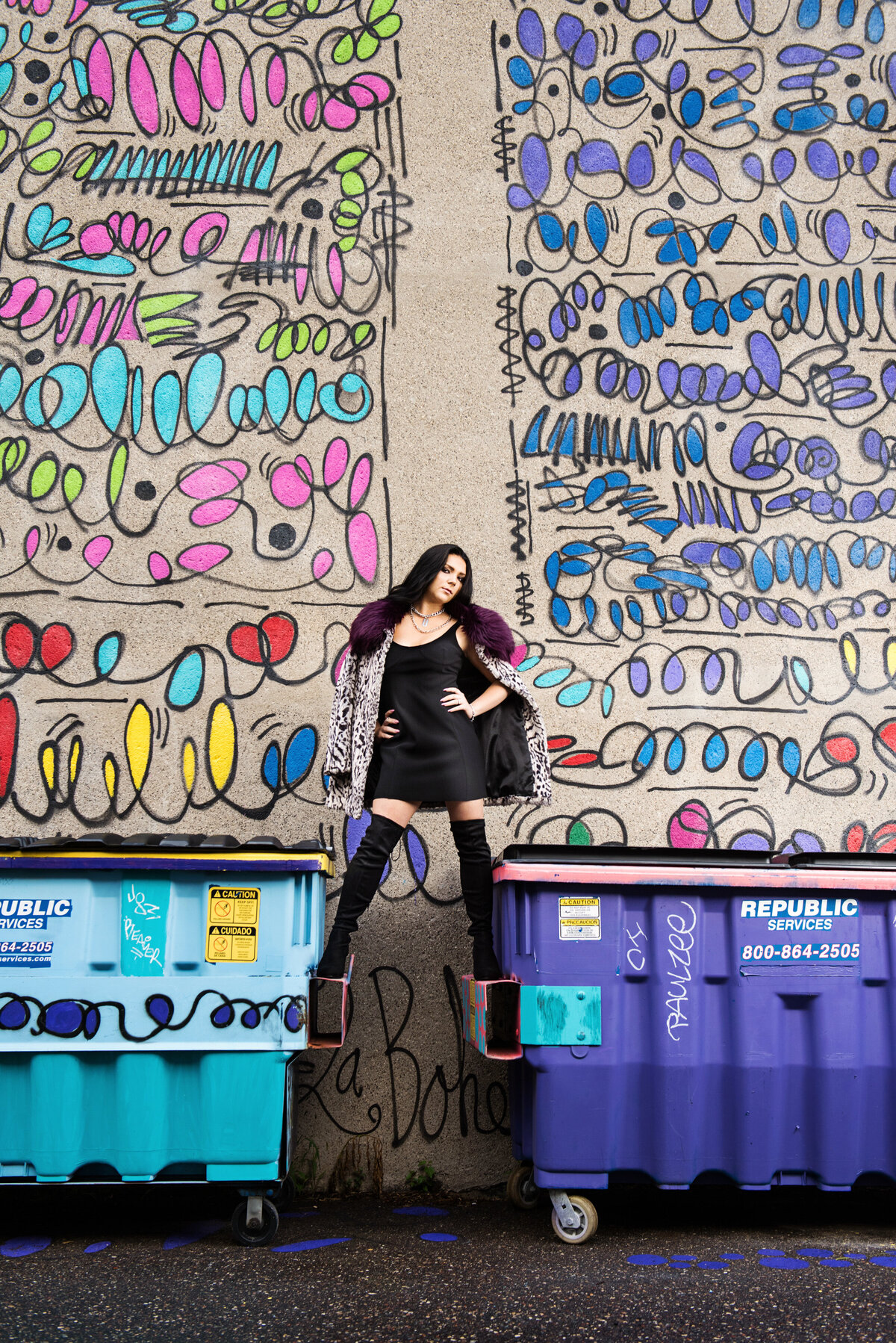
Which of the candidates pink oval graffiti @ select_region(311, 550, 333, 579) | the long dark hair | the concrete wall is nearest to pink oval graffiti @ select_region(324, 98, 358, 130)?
the concrete wall

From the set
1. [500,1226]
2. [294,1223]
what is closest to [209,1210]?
[294,1223]

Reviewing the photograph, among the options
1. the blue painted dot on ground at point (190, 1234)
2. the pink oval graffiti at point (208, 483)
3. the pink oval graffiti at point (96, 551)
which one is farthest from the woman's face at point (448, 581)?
the blue painted dot on ground at point (190, 1234)

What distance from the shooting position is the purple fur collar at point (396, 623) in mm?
3895

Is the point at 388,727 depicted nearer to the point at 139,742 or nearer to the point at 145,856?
the point at 145,856

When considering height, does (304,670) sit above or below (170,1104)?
above

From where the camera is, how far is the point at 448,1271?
10.4ft

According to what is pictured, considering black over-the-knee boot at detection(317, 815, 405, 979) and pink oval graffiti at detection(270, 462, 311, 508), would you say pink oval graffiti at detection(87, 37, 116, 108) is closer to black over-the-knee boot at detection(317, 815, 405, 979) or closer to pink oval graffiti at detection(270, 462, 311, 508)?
pink oval graffiti at detection(270, 462, 311, 508)

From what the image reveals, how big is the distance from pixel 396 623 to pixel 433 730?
45 centimetres

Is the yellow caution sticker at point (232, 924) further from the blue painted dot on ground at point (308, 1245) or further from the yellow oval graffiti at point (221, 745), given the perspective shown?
the yellow oval graffiti at point (221, 745)

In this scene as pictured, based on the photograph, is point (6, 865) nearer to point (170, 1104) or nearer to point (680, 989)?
point (170, 1104)

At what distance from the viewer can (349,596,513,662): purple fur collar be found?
3895mm

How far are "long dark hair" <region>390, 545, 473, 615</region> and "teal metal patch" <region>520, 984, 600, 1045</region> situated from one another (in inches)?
56.7

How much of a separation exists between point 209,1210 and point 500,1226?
1093 mm

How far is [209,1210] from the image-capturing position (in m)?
3.91
